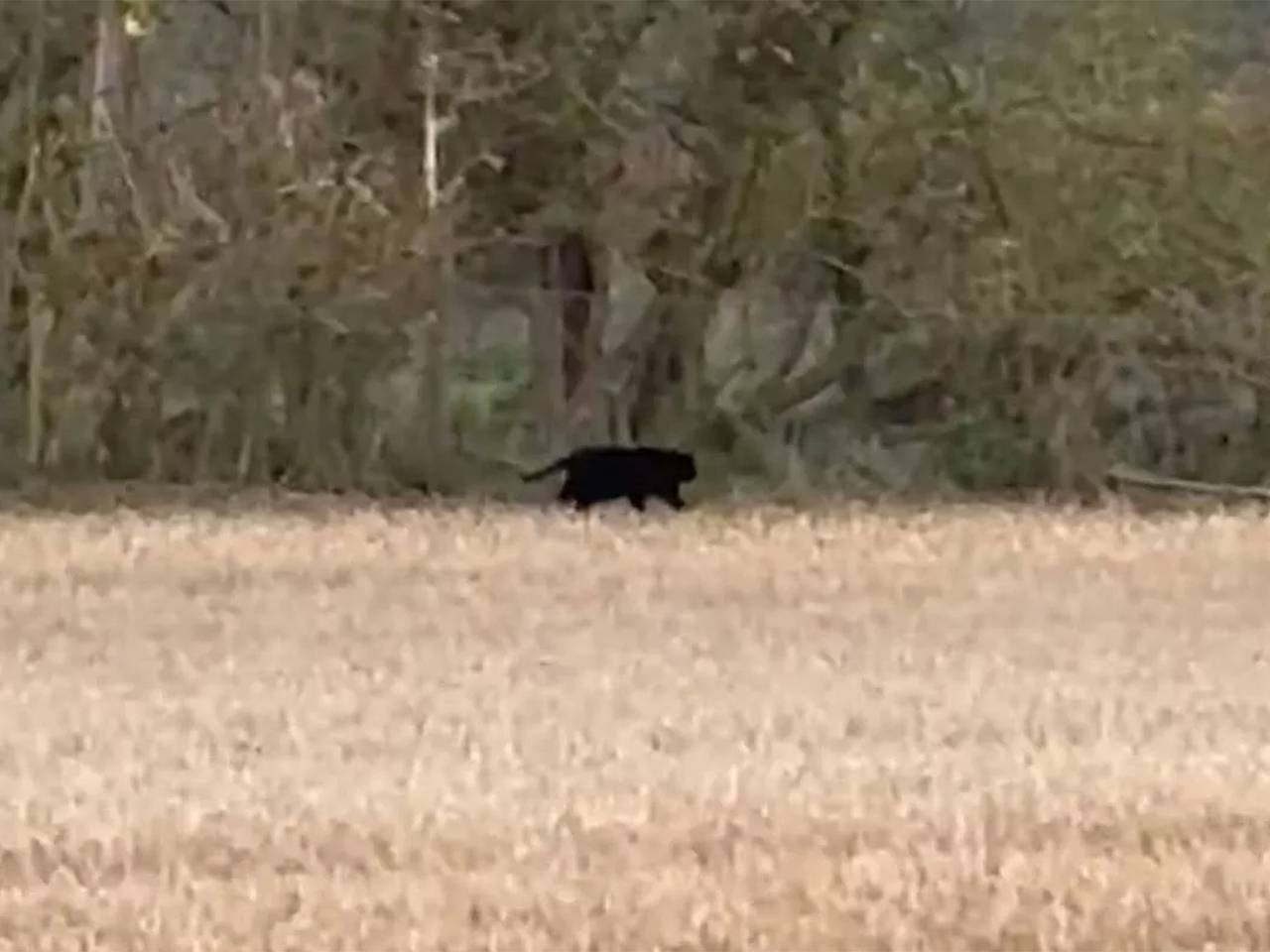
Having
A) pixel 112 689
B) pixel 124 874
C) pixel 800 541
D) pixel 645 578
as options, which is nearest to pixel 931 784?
pixel 124 874

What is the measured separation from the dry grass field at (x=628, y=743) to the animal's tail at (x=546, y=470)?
1.91 ft

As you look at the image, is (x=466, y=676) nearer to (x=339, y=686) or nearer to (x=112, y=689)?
(x=339, y=686)

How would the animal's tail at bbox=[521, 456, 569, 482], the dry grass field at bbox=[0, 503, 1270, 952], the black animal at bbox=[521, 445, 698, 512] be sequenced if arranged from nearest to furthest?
the dry grass field at bbox=[0, 503, 1270, 952], the black animal at bbox=[521, 445, 698, 512], the animal's tail at bbox=[521, 456, 569, 482]

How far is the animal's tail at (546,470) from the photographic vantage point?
2.89 metres

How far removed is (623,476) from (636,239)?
0.43 meters

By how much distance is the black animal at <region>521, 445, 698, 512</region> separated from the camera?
8.95 ft

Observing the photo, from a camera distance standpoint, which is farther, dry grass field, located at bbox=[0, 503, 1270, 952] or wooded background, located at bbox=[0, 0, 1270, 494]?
wooded background, located at bbox=[0, 0, 1270, 494]

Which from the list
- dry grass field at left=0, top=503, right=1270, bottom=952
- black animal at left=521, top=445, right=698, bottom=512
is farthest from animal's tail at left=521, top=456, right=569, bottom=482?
dry grass field at left=0, top=503, right=1270, bottom=952

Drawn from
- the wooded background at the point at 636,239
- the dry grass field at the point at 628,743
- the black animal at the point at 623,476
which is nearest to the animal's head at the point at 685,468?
the black animal at the point at 623,476

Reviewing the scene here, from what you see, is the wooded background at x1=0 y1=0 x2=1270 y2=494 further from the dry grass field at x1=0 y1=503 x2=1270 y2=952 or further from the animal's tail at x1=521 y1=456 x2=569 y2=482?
the dry grass field at x1=0 y1=503 x2=1270 y2=952

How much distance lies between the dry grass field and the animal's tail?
1.91 feet

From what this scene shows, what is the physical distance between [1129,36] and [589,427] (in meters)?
0.84

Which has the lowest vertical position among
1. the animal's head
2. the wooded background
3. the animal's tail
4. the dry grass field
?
the dry grass field

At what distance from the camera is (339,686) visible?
1.53 meters
